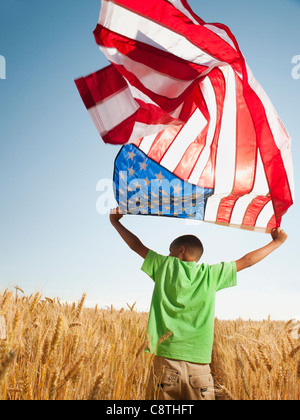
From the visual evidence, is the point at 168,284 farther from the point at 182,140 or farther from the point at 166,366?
the point at 182,140

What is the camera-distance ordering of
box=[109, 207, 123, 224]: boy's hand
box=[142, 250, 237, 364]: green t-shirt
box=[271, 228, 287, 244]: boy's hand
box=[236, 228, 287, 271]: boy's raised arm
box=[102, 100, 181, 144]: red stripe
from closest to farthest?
box=[142, 250, 237, 364]: green t-shirt → box=[236, 228, 287, 271]: boy's raised arm → box=[102, 100, 181, 144]: red stripe → box=[271, 228, 287, 244]: boy's hand → box=[109, 207, 123, 224]: boy's hand

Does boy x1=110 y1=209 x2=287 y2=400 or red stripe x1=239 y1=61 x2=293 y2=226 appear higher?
red stripe x1=239 y1=61 x2=293 y2=226

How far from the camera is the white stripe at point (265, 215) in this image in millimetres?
3525

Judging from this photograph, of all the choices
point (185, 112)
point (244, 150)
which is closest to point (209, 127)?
point (244, 150)

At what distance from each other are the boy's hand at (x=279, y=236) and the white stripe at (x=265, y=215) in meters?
0.34

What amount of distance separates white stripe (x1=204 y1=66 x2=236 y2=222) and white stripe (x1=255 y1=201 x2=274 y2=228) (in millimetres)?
414

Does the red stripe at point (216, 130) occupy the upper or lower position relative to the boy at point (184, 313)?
upper

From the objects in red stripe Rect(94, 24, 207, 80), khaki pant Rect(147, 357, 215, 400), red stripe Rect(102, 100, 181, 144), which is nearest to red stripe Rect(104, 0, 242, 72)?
red stripe Rect(94, 24, 207, 80)

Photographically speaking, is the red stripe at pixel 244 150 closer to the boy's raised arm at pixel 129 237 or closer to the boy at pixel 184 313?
Answer: the boy at pixel 184 313

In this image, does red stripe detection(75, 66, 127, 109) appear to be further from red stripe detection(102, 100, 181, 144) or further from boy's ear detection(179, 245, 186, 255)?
boy's ear detection(179, 245, 186, 255)

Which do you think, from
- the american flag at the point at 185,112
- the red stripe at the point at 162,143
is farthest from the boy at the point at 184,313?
the red stripe at the point at 162,143

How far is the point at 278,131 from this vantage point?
122 inches

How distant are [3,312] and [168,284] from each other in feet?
3.81

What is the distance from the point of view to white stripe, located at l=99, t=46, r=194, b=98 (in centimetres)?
297
